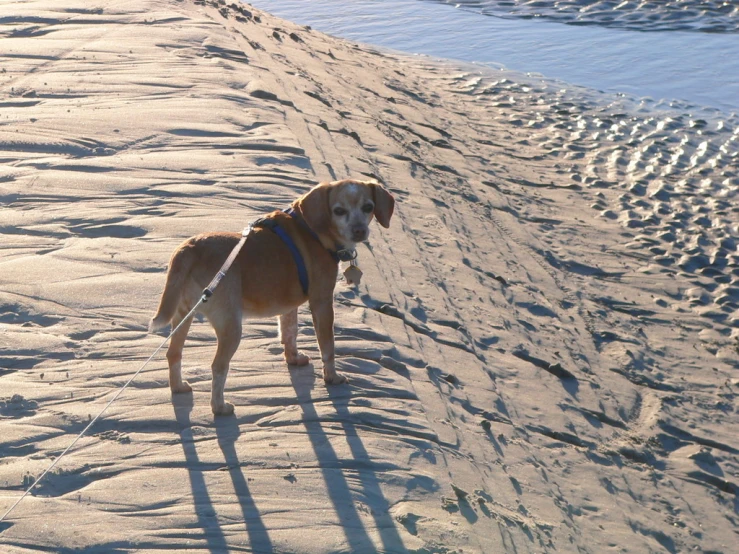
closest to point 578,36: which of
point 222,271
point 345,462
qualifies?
point 222,271

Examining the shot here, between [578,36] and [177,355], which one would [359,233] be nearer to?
[177,355]

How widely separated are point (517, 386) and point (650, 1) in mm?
17361

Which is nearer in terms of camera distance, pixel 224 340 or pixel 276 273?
pixel 224 340

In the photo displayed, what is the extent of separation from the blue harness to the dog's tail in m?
0.50

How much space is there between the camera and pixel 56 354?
4.75 meters

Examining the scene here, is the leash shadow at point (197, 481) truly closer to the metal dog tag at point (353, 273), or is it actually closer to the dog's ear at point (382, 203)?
the metal dog tag at point (353, 273)

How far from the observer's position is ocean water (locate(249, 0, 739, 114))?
15.7 metres

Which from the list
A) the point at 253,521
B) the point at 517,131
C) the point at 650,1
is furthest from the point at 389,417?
the point at 650,1

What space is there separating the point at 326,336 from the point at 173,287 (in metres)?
0.93

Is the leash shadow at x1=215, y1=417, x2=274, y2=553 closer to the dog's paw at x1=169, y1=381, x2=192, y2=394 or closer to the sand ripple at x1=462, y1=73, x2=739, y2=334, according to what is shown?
the dog's paw at x1=169, y1=381, x2=192, y2=394

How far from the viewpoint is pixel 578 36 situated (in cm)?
1891

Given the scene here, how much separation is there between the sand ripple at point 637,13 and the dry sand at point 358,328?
316 inches

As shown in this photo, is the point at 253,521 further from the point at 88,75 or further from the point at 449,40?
the point at 449,40

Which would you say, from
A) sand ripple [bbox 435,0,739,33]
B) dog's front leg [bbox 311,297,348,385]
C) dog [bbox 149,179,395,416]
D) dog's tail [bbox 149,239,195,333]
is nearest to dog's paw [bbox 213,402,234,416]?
dog [bbox 149,179,395,416]
